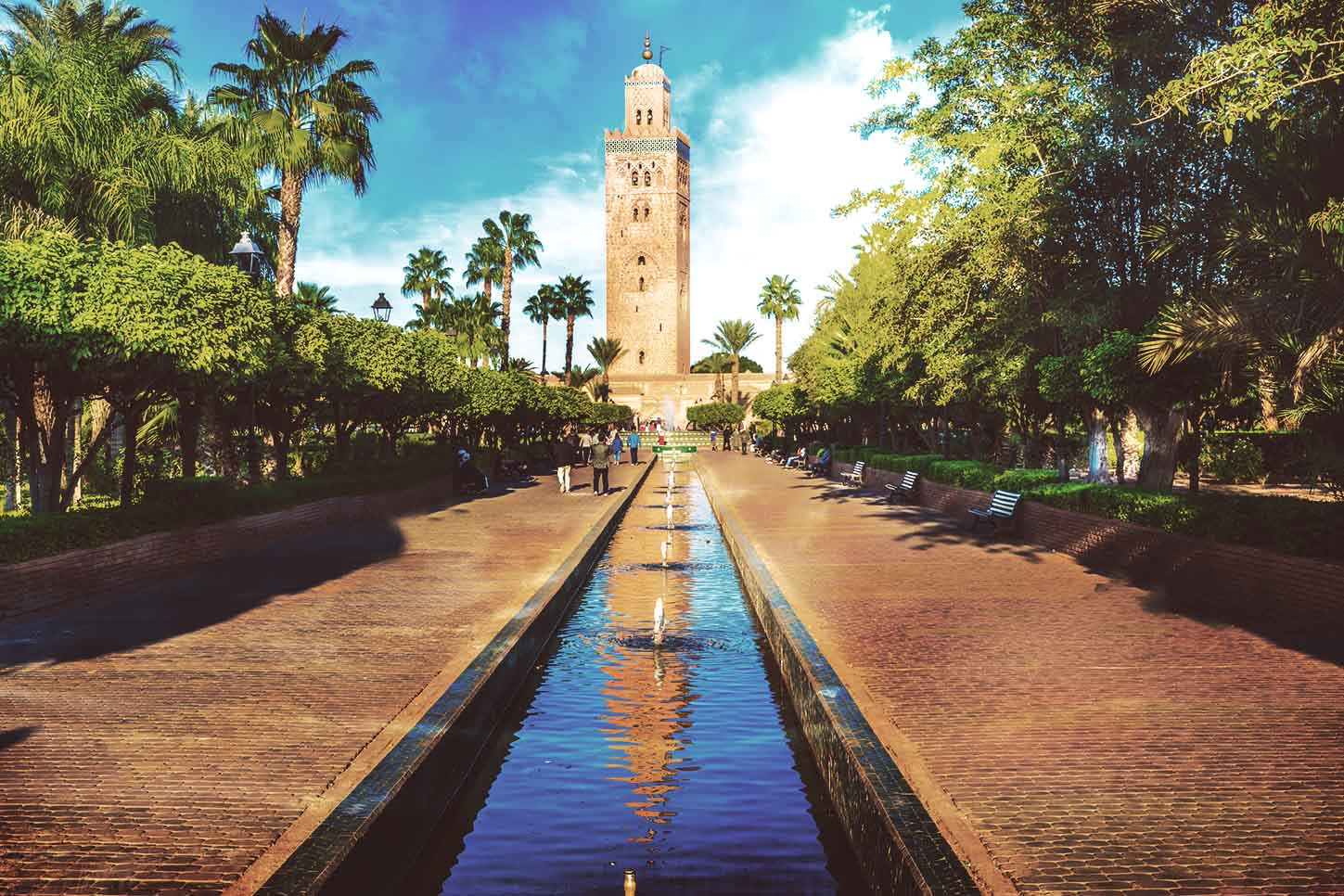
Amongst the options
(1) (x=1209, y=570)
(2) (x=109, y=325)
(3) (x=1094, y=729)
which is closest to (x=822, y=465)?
(1) (x=1209, y=570)

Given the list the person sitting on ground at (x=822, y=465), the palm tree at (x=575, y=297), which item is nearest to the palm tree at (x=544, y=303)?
the palm tree at (x=575, y=297)

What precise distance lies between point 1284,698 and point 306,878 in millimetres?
6150

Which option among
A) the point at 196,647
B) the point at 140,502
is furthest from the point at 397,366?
the point at 196,647

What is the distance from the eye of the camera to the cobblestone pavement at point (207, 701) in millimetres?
4797

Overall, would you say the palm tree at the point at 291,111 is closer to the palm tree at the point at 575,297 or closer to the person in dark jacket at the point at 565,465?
the person in dark jacket at the point at 565,465

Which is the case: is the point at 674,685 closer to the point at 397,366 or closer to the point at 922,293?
the point at 922,293

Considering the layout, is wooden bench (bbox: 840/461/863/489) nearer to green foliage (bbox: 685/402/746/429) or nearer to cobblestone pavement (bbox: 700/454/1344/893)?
cobblestone pavement (bbox: 700/454/1344/893)

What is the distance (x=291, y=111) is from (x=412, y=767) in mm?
22523

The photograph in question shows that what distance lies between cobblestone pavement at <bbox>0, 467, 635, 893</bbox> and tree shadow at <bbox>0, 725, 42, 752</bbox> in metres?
0.02

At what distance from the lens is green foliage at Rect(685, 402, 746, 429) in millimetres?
92875

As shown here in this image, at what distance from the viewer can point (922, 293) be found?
65.7 feet

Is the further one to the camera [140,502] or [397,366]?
[397,366]

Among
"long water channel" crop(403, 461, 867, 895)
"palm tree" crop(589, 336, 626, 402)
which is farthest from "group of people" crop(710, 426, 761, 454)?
"long water channel" crop(403, 461, 867, 895)

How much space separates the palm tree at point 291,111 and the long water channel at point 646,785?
16765 millimetres
